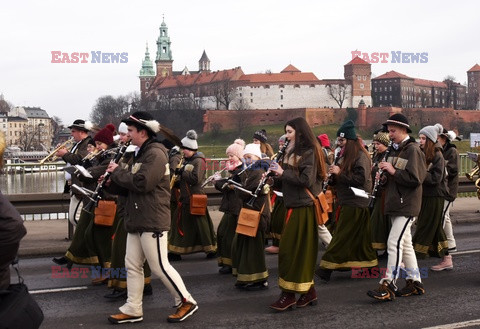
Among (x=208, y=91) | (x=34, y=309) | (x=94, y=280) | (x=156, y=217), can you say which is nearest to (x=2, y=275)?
(x=34, y=309)

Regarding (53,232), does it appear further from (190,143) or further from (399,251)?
(399,251)

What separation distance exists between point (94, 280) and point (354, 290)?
10.2 feet

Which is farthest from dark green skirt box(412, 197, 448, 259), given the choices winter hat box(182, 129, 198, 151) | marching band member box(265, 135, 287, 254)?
winter hat box(182, 129, 198, 151)

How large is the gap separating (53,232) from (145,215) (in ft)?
22.2

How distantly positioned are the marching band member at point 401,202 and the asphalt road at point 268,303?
0.55 ft

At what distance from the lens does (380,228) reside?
9977mm

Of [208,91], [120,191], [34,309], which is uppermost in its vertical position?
[208,91]

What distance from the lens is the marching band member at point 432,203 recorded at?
362 inches

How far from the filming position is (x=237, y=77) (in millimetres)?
134250

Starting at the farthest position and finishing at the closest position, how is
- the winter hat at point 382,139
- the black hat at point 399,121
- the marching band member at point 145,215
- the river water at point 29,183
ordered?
1. the river water at point 29,183
2. the winter hat at point 382,139
3. the black hat at point 399,121
4. the marching band member at point 145,215

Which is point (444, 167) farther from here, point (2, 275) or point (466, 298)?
point (2, 275)

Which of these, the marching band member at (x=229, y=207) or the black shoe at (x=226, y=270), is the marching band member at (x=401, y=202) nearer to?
the marching band member at (x=229, y=207)

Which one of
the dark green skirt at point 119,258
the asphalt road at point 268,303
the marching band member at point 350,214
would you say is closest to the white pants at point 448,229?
the asphalt road at point 268,303

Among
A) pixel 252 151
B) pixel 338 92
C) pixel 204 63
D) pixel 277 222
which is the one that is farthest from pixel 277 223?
pixel 204 63
